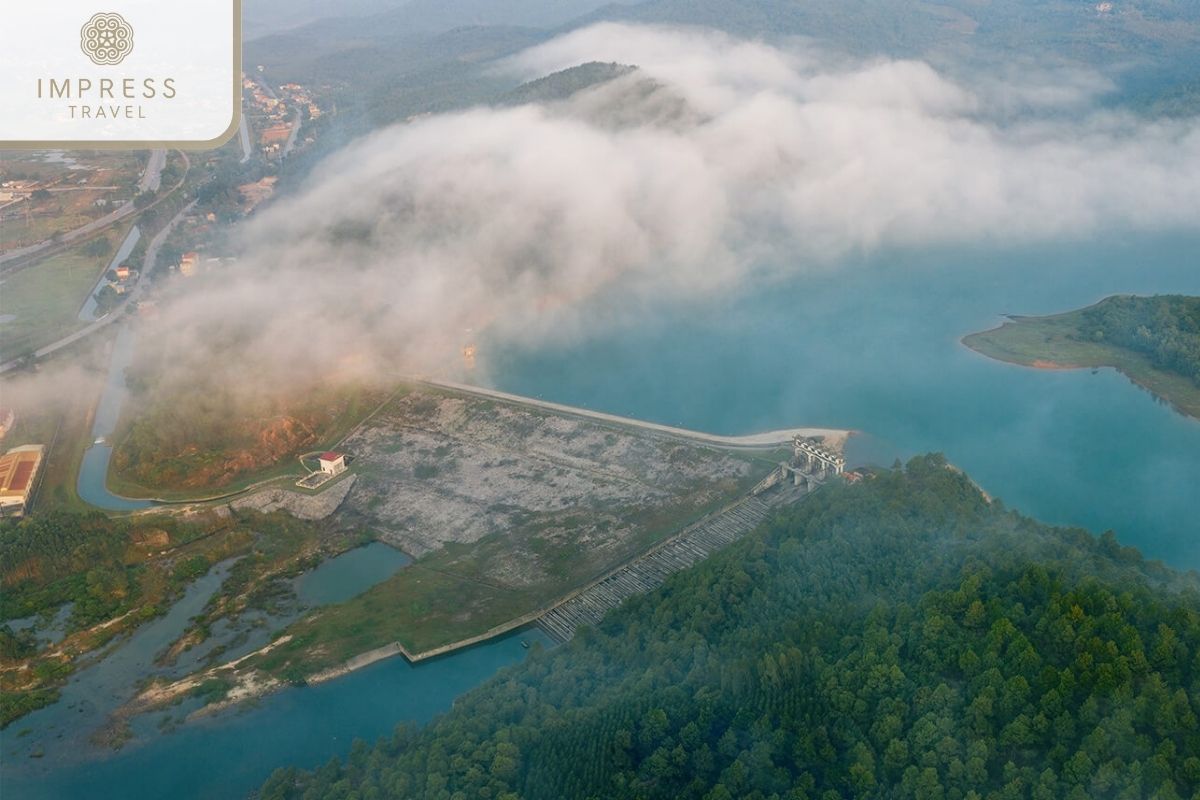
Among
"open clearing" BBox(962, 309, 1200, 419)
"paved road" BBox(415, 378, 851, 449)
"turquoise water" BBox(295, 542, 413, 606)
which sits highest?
"open clearing" BBox(962, 309, 1200, 419)

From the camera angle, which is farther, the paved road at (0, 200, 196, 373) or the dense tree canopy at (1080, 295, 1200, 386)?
the paved road at (0, 200, 196, 373)

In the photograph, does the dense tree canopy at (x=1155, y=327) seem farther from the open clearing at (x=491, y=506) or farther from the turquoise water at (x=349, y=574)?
the turquoise water at (x=349, y=574)

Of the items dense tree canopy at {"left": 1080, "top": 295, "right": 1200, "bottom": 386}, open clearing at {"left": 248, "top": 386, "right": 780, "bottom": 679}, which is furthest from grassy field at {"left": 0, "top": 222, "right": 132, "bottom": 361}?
dense tree canopy at {"left": 1080, "top": 295, "right": 1200, "bottom": 386}

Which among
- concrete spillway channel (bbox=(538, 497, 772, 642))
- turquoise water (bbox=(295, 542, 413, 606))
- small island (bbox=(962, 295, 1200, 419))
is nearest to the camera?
concrete spillway channel (bbox=(538, 497, 772, 642))

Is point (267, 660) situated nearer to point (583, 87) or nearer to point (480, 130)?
point (480, 130)

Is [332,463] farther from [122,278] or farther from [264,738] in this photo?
[122,278]

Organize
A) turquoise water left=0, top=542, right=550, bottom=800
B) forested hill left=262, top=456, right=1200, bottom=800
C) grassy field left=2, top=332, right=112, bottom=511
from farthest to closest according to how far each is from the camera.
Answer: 1. grassy field left=2, top=332, right=112, bottom=511
2. turquoise water left=0, top=542, right=550, bottom=800
3. forested hill left=262, top=456, right=1200, bottom=800

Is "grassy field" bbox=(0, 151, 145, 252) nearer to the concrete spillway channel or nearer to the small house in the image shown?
the small house
